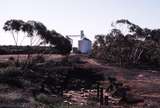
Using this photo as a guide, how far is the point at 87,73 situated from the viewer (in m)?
47.0

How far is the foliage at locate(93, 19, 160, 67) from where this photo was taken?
60.1 meters

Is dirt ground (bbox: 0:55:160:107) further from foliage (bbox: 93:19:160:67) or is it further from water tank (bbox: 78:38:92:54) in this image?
water tank (bbox: 78:38:92:54)

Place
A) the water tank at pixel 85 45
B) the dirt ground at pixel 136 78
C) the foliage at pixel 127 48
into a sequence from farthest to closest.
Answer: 1. the water tank at pixel 85 45
2. the foliage at pixel 127 48
3. the dirt ground at pixel 136 78

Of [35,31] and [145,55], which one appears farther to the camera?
[145,55]

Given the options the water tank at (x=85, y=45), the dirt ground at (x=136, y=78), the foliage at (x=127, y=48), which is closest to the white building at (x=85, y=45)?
the water tank at (x=85, y=45)

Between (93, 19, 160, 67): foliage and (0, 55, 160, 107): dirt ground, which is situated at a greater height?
(93, 19, 160, 67): foliage

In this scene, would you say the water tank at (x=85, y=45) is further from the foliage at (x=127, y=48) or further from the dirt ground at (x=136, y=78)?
the dirt ground at (x=136, y=78)

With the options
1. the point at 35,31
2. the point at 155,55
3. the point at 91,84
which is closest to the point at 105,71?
the point at 91,84

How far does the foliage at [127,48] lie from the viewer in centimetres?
6009

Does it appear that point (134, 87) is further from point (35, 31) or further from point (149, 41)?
point (149, 41)

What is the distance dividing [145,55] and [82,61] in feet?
35.6

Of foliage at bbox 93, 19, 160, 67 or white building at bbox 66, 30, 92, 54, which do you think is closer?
foliage at bbox 93, 19, 160, 67

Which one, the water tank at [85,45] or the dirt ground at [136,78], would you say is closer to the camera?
the dirt ground at [136,78]

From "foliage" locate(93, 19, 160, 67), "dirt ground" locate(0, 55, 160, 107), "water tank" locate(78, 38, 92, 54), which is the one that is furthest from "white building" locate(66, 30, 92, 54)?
"dirt ground" locate(0, 55, 160, 107)
